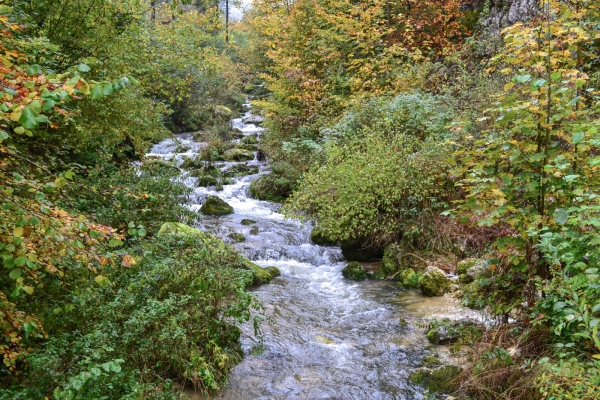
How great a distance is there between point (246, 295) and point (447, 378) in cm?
246

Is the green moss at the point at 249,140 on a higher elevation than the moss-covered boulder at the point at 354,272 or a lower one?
higher

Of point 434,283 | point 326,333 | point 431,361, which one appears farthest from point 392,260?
point 431,361

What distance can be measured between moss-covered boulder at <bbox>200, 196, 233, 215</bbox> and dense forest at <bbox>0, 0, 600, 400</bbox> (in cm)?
167

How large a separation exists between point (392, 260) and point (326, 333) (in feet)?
9.65

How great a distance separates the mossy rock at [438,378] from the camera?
4.59 m

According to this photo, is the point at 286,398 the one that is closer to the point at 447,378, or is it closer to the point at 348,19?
the point at 447,378

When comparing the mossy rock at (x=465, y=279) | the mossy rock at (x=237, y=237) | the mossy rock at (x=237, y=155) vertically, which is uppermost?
the mossy rock at (x=237, y=155)

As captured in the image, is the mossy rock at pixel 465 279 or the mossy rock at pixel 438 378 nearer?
the mossy rock at pixel 438 378

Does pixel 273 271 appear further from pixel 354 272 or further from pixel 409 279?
pixel 409 279

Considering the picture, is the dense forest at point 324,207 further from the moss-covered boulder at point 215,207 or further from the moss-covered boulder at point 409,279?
the moss-covered boulder at point 215,207

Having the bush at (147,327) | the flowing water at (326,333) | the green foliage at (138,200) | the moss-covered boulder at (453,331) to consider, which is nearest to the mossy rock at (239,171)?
the flowing water at (326,333)

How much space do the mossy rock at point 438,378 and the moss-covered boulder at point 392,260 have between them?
11.8 feet

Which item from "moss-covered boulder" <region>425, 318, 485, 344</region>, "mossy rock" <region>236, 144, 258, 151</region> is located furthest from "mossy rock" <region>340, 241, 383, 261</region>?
"mossy rock" <region>236, 144, 258, 151</region>

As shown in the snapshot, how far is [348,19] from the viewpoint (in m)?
14.4
